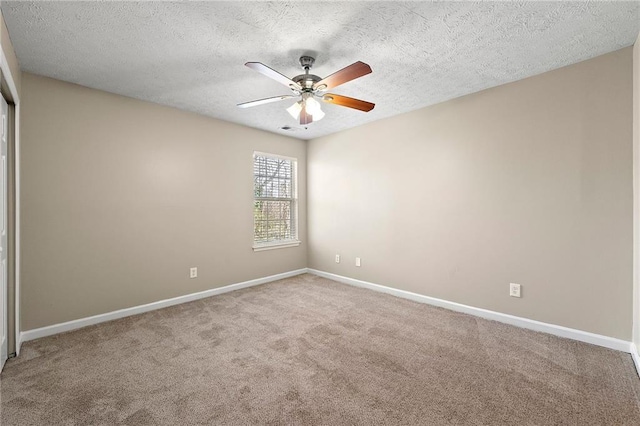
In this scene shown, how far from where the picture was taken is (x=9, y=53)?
2.10 m

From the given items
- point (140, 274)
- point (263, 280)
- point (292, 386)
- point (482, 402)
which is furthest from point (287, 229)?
point (482, 402)

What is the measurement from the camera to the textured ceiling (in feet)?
5.98

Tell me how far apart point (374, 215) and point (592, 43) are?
8.84ft

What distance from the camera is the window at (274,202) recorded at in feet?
14.9

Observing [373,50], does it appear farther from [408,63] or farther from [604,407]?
[604,407]

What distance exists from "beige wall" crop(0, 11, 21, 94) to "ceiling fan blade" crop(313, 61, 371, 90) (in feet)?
6.85

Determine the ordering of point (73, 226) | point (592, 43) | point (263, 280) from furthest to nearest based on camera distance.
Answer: point (263, 280) → point (73, 226) → point (592, 43)

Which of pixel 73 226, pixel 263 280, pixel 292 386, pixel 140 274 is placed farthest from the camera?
pixel 263 280

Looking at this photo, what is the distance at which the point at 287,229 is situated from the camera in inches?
198

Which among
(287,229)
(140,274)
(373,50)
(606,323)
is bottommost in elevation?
(606,323)

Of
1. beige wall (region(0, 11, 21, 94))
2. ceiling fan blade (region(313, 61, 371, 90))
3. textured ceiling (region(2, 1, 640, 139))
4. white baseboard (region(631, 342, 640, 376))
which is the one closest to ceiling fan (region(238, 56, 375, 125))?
ceiling fan blade (region(313, 61, 371, 90))

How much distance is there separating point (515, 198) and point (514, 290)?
3.04 ft

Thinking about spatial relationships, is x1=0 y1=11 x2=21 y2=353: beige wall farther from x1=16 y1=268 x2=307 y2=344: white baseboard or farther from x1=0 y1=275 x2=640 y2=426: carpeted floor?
x1=0 y1=275 x2=640 y2=426: carpeted floor

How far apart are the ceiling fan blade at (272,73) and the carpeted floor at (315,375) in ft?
7.00
